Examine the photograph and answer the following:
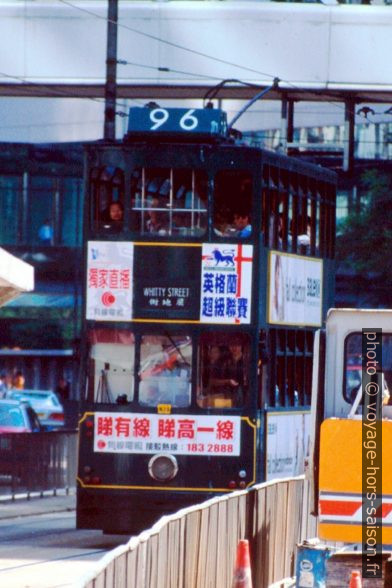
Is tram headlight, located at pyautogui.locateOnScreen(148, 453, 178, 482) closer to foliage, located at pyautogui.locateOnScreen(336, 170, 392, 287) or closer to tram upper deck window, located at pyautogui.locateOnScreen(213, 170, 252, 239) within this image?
tram upper deck window, located at pyautogui.locateOnScreen(213, 170, 252, 239)

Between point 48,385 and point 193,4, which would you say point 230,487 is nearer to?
point 193,4

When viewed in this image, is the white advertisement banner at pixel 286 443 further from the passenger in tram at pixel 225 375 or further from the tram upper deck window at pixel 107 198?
the tram upper deck window at pixel 107 198

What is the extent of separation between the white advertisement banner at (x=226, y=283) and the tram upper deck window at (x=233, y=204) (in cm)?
22

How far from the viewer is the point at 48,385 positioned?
6931 centimetres

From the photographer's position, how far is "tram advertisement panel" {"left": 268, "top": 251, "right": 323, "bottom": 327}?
2259cm

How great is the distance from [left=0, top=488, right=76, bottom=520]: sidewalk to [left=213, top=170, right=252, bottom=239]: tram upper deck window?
754cm

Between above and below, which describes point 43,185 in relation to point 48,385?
above

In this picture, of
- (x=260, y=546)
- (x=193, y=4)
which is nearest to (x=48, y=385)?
(x=193, y=4)

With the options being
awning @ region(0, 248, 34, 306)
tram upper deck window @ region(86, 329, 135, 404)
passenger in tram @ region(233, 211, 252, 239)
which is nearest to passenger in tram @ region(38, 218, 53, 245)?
passenger in tram @ region(233, 211, 252, 239)

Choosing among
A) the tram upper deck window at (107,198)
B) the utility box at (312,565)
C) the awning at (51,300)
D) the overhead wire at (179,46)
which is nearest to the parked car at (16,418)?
the overhead wire at (179,46)

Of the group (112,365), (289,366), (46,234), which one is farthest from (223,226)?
(46,234)

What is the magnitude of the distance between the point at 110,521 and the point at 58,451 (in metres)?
10.1

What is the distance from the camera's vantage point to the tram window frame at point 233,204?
22.1 m

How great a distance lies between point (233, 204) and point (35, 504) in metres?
9.68
